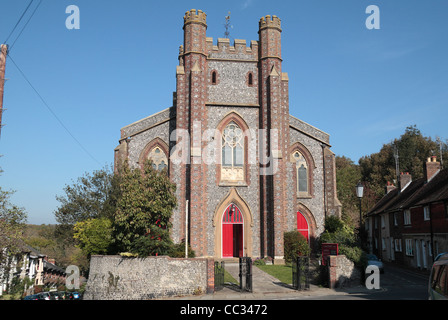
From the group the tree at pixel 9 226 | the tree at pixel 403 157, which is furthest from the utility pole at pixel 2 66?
Answer: the tree at pixel 403 157

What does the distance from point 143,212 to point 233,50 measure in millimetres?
16829

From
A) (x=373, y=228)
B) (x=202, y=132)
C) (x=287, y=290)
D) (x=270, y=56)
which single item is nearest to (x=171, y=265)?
(x=287, y=290)

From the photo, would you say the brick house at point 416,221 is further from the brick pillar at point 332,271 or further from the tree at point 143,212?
the tree at point 143,212

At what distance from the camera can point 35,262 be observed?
3725 centimetres

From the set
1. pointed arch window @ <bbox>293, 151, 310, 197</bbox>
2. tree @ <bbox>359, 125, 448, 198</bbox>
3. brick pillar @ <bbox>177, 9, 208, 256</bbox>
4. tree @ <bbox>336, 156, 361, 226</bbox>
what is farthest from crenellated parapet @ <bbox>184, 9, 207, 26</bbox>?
tree @ <bbox>359, 125, 448, 198</bbox>

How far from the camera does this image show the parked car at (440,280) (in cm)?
936

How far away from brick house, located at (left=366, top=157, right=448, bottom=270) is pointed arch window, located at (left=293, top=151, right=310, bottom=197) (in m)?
7.85

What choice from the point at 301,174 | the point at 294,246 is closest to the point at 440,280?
the point at 294,246

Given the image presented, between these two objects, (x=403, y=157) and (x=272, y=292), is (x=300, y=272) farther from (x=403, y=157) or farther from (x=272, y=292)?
(x=403, y=157)

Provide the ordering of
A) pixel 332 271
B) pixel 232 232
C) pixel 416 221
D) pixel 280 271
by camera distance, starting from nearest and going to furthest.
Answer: pixel 332 271 < pixel 280 271 < pixel 232 232 < pixel 416 221

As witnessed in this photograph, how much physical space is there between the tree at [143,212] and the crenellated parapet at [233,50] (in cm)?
1387

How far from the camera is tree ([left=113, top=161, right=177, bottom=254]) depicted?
19.2m

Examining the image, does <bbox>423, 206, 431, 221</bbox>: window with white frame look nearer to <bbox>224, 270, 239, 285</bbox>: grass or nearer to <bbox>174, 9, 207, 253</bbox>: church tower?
<bbox>224, 270, 239, 285</bbox>: grass

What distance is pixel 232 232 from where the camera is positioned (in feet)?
95.6
